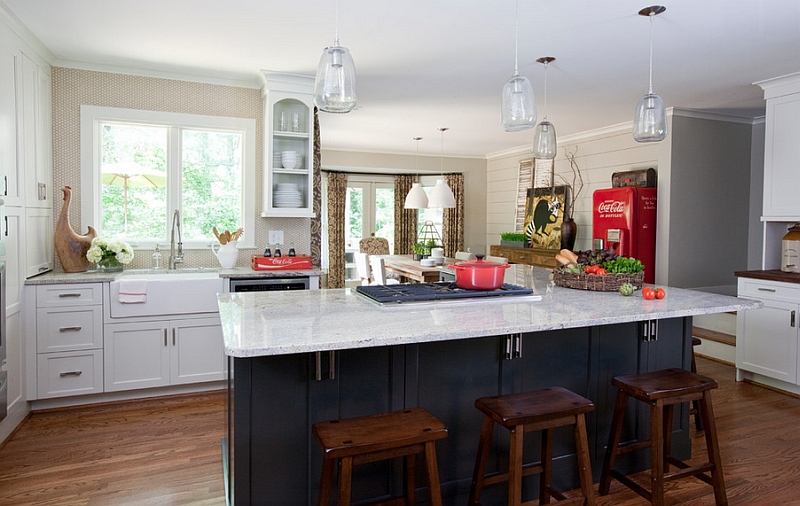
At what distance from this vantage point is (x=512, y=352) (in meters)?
2.30

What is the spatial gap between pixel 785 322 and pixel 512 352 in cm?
285

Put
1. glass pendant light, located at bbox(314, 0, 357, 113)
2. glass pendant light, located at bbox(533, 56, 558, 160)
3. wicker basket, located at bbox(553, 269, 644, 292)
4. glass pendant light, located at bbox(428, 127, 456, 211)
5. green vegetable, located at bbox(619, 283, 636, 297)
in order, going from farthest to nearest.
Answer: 1. glass pendant light, located at bbox(428, 127, 456, 211)
2. glass pendant light, located at bbox(533, 56, 558, 160)
3. wicker basket, located at bbox(553, 269, 644, 292)
4. green vegetable, located at bbox(619, 283, 636, 297)
5. glass pendant light, located at bbox(314, 0, 357, 113)

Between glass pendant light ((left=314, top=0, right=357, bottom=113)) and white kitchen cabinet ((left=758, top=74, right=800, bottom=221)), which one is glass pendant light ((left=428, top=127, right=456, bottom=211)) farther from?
glass pendant light ((left=314, top=0, right=357, bottom=113))

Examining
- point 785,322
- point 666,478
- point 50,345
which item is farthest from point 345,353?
point 785,322

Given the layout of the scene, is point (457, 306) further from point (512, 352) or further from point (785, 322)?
point (785, 322)

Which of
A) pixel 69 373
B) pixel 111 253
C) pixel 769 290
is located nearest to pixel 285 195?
pixel 111 253

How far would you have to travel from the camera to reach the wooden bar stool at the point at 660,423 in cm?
216

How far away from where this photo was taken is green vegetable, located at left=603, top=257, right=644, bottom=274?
279 cm

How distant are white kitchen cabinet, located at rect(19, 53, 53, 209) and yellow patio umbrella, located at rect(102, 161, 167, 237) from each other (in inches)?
15.5

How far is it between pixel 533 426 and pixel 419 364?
0.51m

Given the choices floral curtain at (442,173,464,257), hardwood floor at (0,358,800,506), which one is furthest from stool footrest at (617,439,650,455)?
floral curtain at (442,173,464,257)

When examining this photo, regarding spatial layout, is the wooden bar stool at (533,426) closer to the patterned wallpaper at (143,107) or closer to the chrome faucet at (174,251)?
the patterned wallpaper at (143,107)

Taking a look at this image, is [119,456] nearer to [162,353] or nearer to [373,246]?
[162,353]

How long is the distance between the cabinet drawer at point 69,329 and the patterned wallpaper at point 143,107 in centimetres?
65
